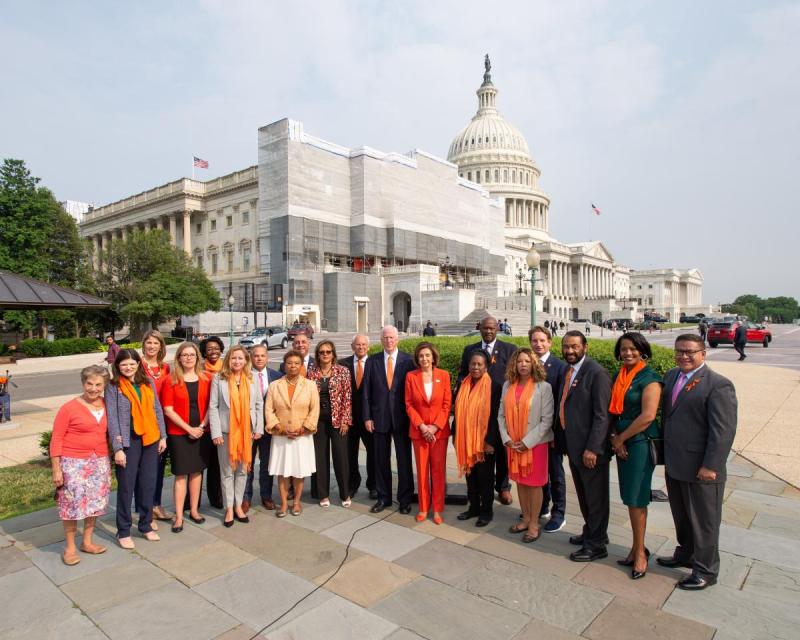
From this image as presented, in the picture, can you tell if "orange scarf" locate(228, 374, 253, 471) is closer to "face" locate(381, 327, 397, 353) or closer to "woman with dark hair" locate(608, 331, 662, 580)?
"face" locate(381, 327, 397, 353)

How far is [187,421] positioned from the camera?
18.1 feet

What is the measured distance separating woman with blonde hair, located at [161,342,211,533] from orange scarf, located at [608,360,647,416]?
410 centimetres

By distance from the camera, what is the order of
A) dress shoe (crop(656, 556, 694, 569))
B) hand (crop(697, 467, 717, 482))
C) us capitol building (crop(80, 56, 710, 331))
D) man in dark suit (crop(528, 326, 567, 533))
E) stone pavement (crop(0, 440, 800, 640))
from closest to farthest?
1. stone pavement (crop(0, 440, 800, 640))
2. hand (crop(697, 467, 717, 482))
3. dress shoe (crop(656, 556, 694, 569))
4. man in dark suit (crop(528, 326, 567, 533))
5. us capitol building (crop(80, 56, 710, 331))

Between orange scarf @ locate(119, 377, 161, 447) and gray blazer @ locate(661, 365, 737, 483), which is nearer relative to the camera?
gray blazer @ locate(661, 365, 737, 483)

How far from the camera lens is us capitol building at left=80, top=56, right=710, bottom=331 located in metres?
49.5

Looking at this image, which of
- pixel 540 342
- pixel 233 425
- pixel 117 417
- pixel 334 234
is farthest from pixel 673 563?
pixel 334 234

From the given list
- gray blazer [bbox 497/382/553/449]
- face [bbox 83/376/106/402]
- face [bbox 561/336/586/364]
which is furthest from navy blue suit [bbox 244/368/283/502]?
face [bbox 561/336/586/364]

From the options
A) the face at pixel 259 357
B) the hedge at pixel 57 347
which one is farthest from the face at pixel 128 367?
the hedge at pixel 57 347

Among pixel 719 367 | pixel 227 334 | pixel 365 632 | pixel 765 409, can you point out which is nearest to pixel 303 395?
pixel 365 632

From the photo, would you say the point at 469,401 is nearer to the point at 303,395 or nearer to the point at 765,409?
the point at 303,395

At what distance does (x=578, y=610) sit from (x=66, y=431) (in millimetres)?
4529

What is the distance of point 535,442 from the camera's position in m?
4.96

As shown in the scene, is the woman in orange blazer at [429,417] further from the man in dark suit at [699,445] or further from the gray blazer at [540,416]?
the man in dark suit at [699,445]

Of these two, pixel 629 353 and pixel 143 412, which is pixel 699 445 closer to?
pixel 629 353
